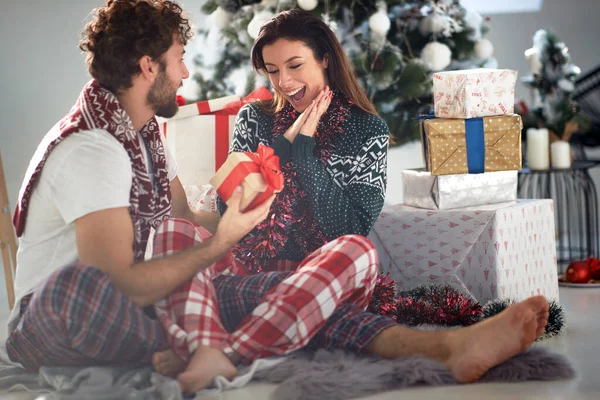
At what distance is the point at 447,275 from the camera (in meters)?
2.17

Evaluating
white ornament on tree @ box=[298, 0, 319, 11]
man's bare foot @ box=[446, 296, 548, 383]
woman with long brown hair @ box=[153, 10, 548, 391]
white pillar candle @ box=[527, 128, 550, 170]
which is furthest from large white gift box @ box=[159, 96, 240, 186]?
white pillar candle @ box=[527, 128, 550, 170]

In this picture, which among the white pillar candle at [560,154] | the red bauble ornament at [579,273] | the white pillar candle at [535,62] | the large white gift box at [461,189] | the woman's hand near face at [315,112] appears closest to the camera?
the woman's hand near face at [315,112]

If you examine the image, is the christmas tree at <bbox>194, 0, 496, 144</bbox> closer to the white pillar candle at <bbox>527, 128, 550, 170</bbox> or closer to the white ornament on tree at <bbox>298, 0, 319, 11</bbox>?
the white ornament on tree at <bbox>298, 0, 319, 11</bbox>

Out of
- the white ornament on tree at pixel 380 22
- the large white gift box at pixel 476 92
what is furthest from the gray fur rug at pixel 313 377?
the white ornament on tree at pixel 380 22

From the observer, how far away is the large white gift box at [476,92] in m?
2.15

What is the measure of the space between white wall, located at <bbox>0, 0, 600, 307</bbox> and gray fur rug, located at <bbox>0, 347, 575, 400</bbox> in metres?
1.25

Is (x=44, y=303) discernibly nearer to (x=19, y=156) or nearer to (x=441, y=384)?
(x=441, y=384)

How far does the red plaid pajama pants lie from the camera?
4.83 feet

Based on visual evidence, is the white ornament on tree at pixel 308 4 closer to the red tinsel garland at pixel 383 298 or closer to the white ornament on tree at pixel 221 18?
the white ornament on tree at pixel 221 18

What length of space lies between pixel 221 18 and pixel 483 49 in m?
0.97

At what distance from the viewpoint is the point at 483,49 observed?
9.37ft

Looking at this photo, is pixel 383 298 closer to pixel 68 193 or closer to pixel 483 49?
pixel 68 193

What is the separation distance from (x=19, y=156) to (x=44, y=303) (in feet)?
6.43

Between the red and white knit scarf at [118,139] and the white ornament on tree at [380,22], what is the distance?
1442mm
